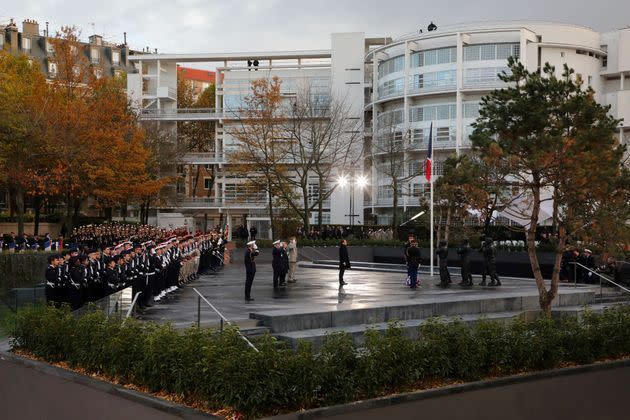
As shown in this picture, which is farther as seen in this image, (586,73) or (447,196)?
(586,73)

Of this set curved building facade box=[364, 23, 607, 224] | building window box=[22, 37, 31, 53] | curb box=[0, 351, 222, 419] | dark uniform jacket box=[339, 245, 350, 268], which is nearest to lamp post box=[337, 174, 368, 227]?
curved building facade box=[364, 23, 607, 224]

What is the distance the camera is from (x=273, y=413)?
437 inches

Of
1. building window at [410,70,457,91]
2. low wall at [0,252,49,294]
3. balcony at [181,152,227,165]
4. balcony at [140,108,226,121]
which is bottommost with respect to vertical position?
low wall at [0,252,49,294]

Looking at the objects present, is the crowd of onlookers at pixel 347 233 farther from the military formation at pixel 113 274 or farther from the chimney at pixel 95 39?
the chimney at pixel 95 39

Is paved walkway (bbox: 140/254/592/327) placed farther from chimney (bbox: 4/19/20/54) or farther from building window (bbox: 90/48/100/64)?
building window (bbox: 90/48/100/64)

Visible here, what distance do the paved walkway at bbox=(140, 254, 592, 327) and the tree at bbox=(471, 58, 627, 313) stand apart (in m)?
4.83

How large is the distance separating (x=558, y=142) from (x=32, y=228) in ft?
153

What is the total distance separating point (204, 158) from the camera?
75.7 m

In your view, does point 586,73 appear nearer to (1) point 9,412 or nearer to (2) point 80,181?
(2) point 80,181

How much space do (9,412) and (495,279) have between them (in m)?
20.3

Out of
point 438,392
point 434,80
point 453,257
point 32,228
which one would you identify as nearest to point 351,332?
point 438,392

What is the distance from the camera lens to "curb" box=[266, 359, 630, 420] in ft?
36.3

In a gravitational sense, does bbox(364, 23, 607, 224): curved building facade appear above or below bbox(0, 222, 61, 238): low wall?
above

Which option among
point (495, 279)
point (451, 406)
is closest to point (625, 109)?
point (495, 279)
